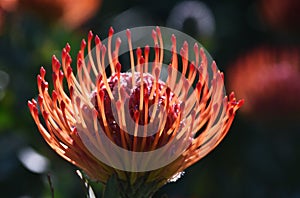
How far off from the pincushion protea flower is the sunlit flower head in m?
2.28

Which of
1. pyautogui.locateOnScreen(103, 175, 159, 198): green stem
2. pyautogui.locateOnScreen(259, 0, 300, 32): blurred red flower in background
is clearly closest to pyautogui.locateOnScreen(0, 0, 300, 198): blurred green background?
pyautogui.locateOnScreen(259, 0, 300, 32): blurred red flower in background

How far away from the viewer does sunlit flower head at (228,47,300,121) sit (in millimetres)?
4223

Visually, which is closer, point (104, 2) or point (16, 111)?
point (16, 111)

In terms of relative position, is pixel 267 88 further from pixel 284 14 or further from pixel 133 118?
pixel 133 118

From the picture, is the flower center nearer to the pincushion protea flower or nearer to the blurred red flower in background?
the pincushion protea flower

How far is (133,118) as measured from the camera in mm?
1920

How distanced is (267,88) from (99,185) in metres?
1.14

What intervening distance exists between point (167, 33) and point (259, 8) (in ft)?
4.22

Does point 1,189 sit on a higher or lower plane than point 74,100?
lower

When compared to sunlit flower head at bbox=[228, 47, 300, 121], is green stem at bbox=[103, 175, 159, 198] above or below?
above

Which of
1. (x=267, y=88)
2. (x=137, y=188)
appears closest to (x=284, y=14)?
(x=267, y=88)

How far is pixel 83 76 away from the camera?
6.59 feet

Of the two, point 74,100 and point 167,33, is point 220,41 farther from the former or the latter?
point 74,100

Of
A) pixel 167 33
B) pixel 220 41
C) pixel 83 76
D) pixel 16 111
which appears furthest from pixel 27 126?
pixel 83 76
